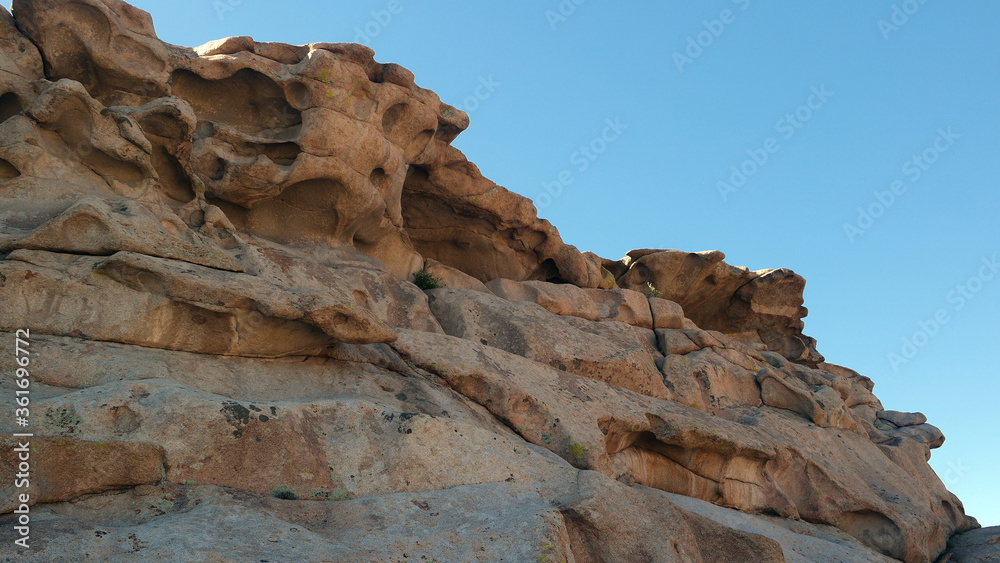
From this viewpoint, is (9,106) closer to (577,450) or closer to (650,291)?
(577,450)

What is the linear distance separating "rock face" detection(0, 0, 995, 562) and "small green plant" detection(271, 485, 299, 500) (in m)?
0.02

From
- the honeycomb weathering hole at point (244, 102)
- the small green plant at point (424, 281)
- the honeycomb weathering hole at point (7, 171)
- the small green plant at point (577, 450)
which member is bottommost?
the small green plant at point (577, 450)

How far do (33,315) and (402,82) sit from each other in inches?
317

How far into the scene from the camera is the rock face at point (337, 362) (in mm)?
6172

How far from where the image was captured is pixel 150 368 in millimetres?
7477

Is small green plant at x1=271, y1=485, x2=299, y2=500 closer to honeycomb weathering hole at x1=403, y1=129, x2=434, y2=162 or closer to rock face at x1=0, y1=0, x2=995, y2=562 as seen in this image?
rock face at x1=0, y1=0, x2=995, y2=562

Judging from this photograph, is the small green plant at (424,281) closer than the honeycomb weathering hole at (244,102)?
No

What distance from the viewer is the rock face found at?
6172 mm

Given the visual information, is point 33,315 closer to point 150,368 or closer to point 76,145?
point 150,368

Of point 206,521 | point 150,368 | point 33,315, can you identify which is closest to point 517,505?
point 206,521

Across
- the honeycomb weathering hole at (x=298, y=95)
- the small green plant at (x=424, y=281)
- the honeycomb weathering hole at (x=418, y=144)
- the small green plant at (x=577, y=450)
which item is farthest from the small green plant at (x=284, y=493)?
the honeycomb weathering hole at (x=418, y=144)

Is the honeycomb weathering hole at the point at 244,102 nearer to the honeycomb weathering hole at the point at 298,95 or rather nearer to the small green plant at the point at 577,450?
the honeycomb weathering hole at the point at 298,95

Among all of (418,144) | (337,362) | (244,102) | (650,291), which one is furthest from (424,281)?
(650,291)

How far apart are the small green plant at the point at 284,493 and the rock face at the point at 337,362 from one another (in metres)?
0.02
